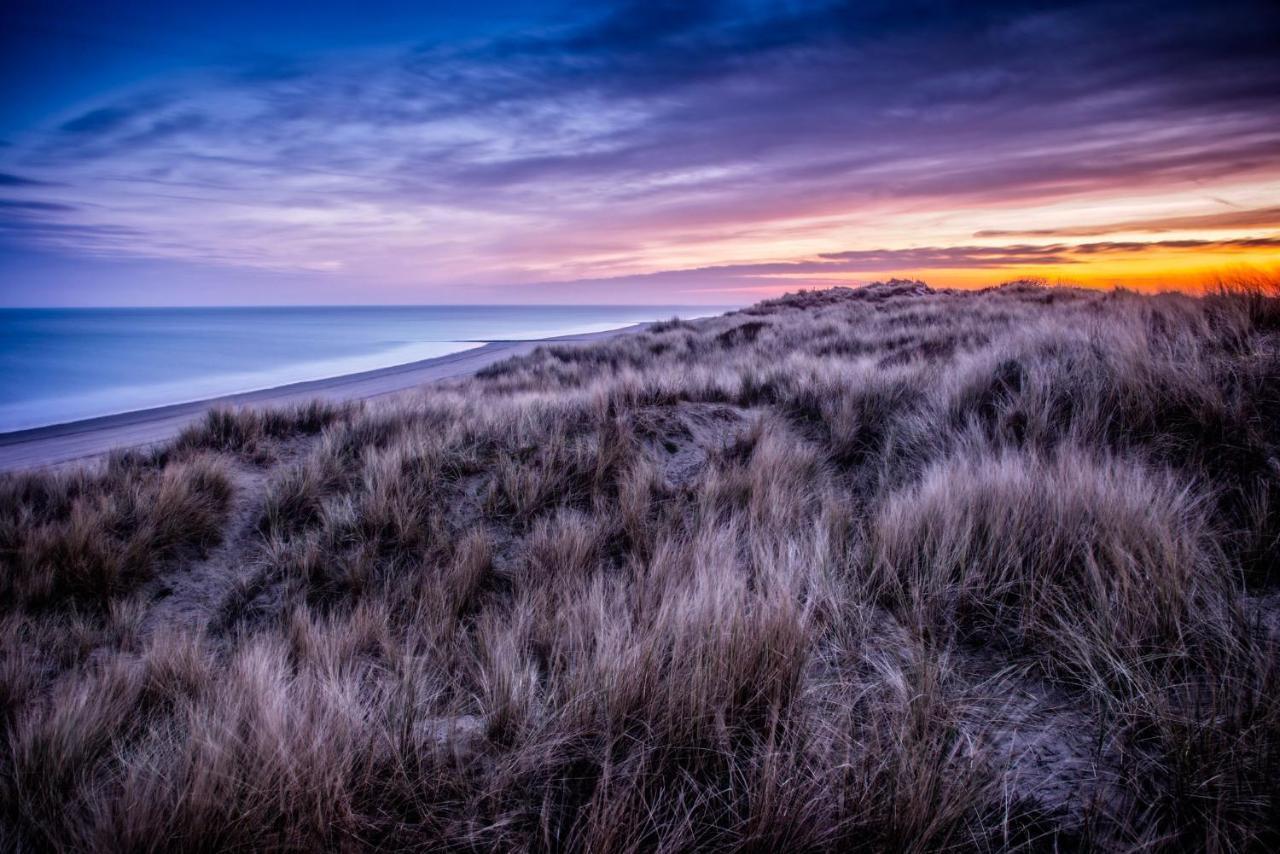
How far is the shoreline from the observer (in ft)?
37.9

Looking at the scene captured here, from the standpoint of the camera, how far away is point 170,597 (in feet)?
14.6

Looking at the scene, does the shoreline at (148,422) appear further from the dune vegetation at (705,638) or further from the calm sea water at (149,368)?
the dune vegetation at (705,638)

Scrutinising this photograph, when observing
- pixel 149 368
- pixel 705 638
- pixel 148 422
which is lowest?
pixel 705 638

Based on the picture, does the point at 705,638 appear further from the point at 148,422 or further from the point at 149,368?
the point at 149,368

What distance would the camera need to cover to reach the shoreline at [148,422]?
11.6m

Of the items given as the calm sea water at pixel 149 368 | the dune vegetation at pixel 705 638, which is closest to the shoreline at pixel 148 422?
the calm sea water at pixel 149 368

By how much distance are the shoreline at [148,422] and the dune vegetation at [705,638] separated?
5457 mm

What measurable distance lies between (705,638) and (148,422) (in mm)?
19571

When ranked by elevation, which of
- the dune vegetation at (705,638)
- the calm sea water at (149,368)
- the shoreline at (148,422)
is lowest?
the dune vegetation at (705,638)

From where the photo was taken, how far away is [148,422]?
1565 cm

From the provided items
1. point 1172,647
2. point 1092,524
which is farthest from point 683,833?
point 1092,524

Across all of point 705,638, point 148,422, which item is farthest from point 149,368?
point 705,638

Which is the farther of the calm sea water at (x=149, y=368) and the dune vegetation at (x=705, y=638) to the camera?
the calm sea water at (x=149, y=368)

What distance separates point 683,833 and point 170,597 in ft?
16.0
